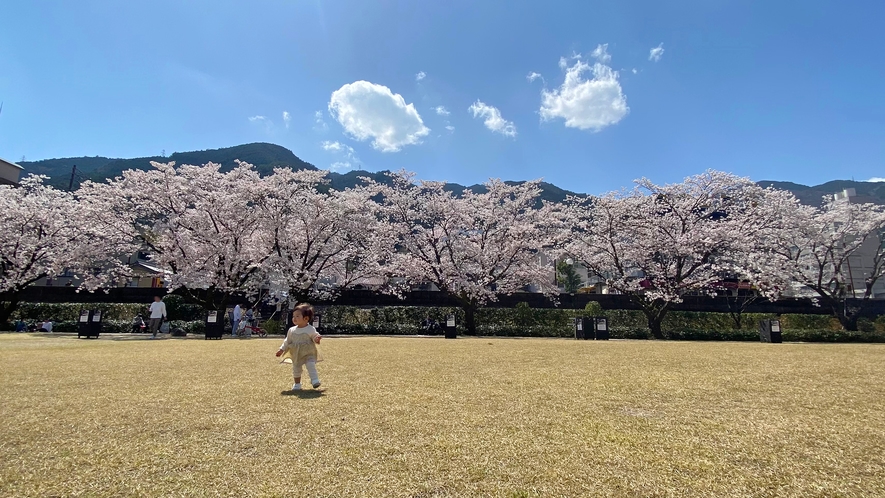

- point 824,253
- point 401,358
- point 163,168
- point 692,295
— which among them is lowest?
point 401,358

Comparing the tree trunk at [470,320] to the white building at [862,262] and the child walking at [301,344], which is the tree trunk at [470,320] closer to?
the child walking at [301,344]

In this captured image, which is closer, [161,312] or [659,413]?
[659,413]

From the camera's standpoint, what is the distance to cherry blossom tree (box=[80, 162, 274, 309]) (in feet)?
67.9

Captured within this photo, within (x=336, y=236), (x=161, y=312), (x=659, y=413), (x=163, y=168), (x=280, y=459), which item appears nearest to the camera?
(x=280, y=459)

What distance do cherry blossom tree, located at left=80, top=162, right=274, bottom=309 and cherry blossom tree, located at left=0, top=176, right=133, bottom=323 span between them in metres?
1.50

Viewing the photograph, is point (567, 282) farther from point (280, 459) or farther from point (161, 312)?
point (280, 459)

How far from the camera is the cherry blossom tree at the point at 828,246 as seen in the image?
25281mm

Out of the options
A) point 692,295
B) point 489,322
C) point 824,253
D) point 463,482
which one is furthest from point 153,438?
point 824,253

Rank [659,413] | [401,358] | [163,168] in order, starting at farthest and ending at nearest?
[163,168] → [401,358] → [659,413]

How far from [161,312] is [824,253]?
3570cm

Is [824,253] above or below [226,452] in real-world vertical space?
above

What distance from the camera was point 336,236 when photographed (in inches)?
956

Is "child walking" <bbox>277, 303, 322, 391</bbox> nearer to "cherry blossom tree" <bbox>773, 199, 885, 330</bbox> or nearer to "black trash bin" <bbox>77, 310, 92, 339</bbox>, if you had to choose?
"black trash bin" <bbox>77, 310, 92, 339</bbox>

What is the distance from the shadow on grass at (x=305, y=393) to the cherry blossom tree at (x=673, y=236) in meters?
20.2
